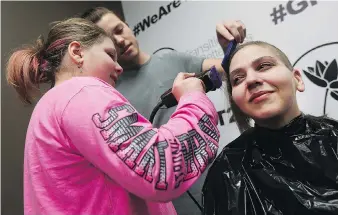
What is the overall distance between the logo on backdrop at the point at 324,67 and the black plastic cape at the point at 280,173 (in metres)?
0.26

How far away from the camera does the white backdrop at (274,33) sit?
1.33 metres

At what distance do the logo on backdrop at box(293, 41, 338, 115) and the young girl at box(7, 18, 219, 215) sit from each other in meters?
0.68

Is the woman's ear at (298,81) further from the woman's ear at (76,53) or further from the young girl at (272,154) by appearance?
the woman's ear at (76,53)

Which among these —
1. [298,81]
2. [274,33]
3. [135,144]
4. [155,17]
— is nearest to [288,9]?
[274,33]

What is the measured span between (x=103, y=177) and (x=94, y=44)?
386 millimetres

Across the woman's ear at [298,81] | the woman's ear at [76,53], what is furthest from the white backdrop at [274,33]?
the woman's ear at [76,53]

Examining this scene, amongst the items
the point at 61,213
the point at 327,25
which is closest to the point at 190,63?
the point at 327,25

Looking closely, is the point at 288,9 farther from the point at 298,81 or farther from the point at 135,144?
the point at 135,144

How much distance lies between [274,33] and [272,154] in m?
0.65

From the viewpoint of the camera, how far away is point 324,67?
1.34 meters

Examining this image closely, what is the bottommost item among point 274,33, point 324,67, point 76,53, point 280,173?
point 280,173

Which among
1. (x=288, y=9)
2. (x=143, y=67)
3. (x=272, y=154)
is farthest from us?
(x=143, y=67)

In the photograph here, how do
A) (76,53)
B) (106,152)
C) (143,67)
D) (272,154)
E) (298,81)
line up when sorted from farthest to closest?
(143,67) < (298,81) < (272,154) < (76,53) < (106,152)

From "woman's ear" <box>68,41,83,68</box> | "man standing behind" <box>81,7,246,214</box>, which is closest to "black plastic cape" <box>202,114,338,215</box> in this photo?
"man standing behind" <box>81,7,246,214</box>
